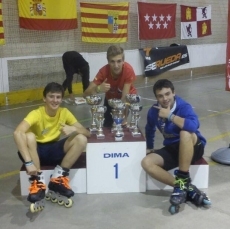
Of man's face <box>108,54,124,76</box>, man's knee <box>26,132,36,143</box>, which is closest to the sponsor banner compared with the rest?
man's face <box>108,54,124,76</box>

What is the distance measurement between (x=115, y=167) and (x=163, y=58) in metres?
7.76

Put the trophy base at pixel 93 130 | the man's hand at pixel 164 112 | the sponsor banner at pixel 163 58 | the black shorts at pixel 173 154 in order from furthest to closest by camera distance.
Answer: the sponsor banner at pixel 163 58 < the trophy base at pixel 93 130 < the black shorts at pixel 173 154 < the man's hand at pixel 164 112

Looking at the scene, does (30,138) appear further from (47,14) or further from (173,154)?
(47,14)

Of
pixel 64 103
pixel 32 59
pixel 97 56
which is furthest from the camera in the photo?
pixel 97 56

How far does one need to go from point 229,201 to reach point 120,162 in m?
1.01

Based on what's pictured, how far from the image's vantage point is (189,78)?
1123cm

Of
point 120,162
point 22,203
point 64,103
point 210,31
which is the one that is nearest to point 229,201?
point 120,162

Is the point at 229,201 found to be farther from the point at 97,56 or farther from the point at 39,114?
the point at 97,56

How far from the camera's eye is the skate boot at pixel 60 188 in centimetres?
324

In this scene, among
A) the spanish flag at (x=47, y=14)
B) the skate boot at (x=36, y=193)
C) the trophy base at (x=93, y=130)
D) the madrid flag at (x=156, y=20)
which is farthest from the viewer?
the madrid flag at (x=156, y=20)

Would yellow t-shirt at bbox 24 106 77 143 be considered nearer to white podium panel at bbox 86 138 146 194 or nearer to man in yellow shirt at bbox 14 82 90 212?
man in yellow shirt at bbox 14 82 90 212

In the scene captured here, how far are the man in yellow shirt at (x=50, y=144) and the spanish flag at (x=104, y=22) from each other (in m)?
5.89

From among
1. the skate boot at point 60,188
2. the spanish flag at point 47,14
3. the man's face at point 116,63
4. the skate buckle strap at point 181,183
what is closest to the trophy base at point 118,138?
the skate boot at point 60,188

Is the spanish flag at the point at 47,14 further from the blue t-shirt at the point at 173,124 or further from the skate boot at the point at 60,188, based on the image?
the skate boot at the point at 60,188
